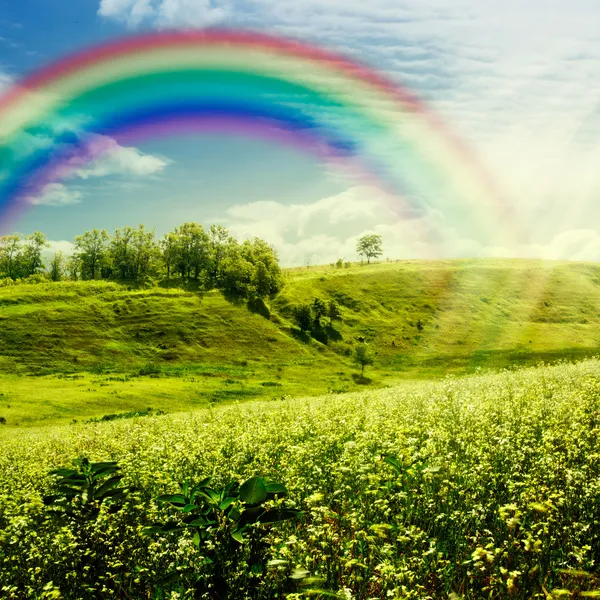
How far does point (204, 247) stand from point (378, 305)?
47936 mm

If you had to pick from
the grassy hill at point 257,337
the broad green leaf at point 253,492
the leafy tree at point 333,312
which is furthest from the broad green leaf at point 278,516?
the leafy tree at point 333,312

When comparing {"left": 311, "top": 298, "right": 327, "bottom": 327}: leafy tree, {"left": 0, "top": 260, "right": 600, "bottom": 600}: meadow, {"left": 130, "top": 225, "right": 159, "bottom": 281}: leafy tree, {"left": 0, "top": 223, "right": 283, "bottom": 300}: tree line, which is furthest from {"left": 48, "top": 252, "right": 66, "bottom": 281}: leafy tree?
{"left": 0, "top": 260, "right": 600, "bottom": 600}: meadow

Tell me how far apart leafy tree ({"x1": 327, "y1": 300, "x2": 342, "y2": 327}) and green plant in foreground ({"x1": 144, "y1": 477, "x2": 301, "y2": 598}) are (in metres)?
102

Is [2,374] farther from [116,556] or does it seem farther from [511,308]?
[511,308]

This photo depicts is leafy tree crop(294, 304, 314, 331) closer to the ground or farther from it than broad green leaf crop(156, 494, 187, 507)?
closer to the ground

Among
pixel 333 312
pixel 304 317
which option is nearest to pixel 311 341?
pixel 304 317

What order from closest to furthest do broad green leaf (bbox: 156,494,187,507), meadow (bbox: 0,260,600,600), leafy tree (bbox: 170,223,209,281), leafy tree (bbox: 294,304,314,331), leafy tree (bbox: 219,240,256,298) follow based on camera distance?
meadow (bbox: 0,260,600,600)
broad green leaf (bbox: 156,494,187,507)
leafy tree (bbox: 294,304,314,331)
leafy tree (bbox: 219,240,256,298)
leafy tree (bbox: 170,223,209,281)

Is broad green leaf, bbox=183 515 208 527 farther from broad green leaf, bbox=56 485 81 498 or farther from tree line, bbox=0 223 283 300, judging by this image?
tree line, bbox=0 223 283 300

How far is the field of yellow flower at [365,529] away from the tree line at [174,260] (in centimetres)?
10139

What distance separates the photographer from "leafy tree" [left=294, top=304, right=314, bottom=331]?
103 m

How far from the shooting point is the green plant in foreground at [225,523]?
5113 mm

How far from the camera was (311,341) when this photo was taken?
9862cm

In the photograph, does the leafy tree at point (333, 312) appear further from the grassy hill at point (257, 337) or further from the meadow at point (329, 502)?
the meadow at point (329, 502)

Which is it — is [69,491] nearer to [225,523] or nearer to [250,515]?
[225,523]
